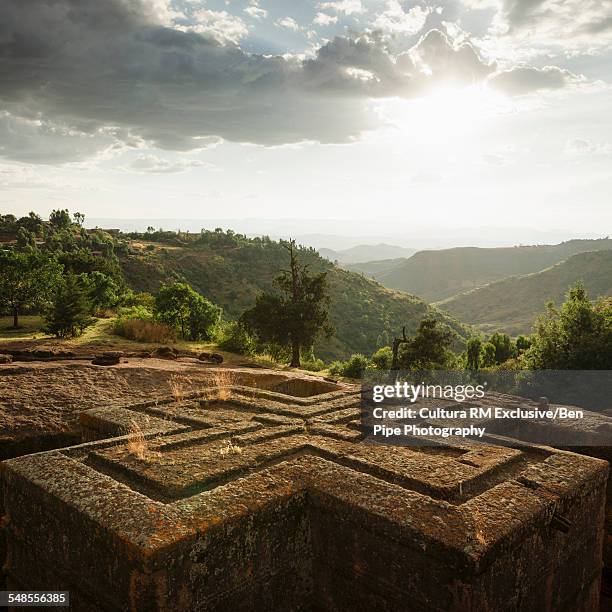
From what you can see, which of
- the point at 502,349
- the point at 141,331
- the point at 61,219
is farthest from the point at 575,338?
the point at 61,219

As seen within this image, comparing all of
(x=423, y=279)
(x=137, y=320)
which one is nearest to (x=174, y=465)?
(x=137, y=320)

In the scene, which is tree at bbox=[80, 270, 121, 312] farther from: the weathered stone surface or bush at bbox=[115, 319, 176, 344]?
the weathered stone surface

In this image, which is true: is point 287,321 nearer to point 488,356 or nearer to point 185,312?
point 185,312

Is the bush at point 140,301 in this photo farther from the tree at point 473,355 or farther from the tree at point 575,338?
the tree at point 575,338

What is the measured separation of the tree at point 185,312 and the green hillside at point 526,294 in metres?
65.8

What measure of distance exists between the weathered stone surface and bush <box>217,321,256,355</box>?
15719 mm

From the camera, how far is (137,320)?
19641mm

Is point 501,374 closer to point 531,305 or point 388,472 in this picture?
point 388,472

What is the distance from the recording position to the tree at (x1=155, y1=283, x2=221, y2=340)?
81.1 ft

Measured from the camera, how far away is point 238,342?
21.8 metres

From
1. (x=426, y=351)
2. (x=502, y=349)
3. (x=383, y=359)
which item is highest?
(x=426, y=351)

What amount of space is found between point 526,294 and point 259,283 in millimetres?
57579

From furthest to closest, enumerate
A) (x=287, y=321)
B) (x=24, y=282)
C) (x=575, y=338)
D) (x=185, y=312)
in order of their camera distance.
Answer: (x=185, y=312) < (x=24, y=282) < (x=287, y=321) < (x=575, y=338)

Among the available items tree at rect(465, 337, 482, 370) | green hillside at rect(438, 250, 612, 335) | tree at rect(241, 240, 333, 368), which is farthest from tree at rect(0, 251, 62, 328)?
green hillside at rect(438, 250, 612, 335)
